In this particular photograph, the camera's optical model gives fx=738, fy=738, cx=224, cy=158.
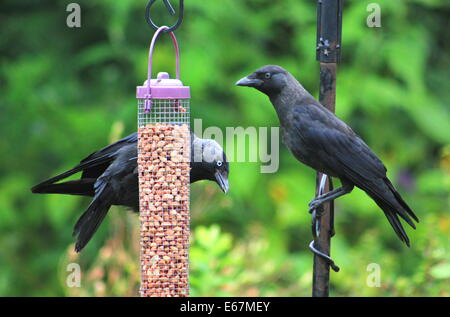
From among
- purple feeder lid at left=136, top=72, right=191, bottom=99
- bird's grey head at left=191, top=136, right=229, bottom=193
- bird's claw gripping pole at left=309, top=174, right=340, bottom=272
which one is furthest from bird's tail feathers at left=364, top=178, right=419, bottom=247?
purple feeder lid at left=136, top=72, right=191, bottom=99

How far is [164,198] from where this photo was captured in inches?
142

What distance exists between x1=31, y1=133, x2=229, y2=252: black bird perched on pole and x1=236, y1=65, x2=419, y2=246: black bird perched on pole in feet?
1.49

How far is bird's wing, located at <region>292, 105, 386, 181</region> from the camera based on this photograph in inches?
134

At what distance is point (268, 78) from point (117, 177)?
0.94 m

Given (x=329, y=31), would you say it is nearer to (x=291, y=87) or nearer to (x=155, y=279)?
(x=291, y=87)

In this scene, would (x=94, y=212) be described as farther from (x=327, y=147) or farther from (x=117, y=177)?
(x=327, y=147)

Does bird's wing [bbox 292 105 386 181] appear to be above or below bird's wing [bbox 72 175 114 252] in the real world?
above

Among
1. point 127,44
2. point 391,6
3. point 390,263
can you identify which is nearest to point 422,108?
point 391,6

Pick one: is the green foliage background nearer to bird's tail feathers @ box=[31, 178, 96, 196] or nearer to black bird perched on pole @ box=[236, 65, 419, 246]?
bird's tail feathers @ box=[31, 178, 96, 196]

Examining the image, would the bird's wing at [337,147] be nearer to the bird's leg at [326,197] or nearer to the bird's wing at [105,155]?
the bird's leg at [326,197]

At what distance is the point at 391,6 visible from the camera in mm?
6316

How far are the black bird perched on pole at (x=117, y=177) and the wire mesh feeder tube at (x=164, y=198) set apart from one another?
190 mm

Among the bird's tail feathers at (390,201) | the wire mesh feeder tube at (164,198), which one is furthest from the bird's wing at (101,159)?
the bird's tail feathers at (390,201)

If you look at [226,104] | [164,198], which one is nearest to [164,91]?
[164,198]
